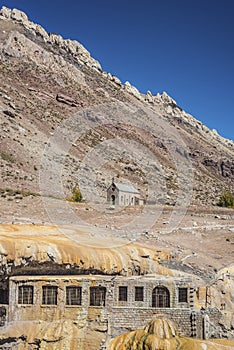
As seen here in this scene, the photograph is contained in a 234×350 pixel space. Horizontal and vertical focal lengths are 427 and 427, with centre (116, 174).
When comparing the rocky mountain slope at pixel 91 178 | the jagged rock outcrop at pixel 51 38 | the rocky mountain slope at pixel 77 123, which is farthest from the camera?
the jagged rock outcrop at pixel 51 38

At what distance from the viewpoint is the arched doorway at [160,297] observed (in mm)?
24000

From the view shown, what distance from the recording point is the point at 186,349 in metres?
21.6

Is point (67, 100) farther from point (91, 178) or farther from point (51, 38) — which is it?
point (91, 178)

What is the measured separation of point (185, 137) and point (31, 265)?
127 m

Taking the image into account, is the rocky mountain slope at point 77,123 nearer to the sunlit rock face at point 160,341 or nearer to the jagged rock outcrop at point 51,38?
the jagged rock outcrop at point 51,38

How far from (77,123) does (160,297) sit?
277 ft

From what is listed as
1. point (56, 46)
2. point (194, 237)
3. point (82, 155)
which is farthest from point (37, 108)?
point (194, 237)

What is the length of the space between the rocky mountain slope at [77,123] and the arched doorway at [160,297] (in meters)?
25.2

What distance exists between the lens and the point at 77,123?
105m

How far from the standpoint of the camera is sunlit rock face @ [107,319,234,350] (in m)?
21.7

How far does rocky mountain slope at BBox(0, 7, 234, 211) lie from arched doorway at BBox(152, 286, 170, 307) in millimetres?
25202

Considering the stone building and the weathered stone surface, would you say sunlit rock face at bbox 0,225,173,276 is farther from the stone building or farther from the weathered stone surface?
the weathered stone surface

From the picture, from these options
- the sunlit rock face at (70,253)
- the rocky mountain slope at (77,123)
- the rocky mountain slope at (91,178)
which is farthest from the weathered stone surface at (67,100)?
the sunlit rock face at (70,253)

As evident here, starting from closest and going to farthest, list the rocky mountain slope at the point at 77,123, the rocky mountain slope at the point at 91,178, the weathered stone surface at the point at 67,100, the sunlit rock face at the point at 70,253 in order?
the sunlit rock face at the point at 70,253 → the rocky mountain slope at the point at 91,178 → the rocky mountain slope at the point at 77,123 → the weathered stone surface at the point at 67,100
